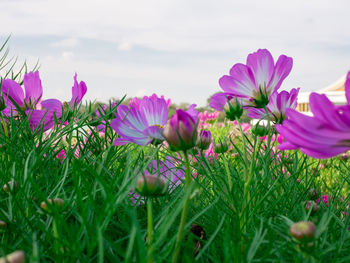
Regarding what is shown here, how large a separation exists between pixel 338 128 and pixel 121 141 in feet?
1.26

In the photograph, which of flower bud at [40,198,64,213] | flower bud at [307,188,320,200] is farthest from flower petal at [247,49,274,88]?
flower bud at [40,198,64,213]

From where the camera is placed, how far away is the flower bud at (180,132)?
45 centimetres

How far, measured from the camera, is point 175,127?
0.45 metres

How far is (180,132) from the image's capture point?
0.45 meters

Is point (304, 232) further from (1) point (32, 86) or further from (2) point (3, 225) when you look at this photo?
(1) point (32, 86)

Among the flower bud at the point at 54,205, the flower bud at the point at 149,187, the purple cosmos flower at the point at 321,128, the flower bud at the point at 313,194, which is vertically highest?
the purple cosmos flower at the point at 321,128

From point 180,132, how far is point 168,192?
33cm

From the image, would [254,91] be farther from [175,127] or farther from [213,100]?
[175,127]

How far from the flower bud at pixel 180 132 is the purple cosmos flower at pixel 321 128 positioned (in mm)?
101

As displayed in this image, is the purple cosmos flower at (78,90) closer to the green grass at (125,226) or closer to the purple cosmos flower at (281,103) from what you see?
the green grass at (125,226)

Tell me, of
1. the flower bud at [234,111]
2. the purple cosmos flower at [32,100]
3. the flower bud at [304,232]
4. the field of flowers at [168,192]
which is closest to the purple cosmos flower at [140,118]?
the field of flowers at [168,192]

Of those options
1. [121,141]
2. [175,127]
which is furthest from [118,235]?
[175,127]

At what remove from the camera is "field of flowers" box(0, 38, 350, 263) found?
1.33 ft

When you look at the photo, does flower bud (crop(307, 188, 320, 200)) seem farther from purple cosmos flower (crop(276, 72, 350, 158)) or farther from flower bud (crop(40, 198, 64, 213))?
flower bud (crop(40, 198, 64, 213))
